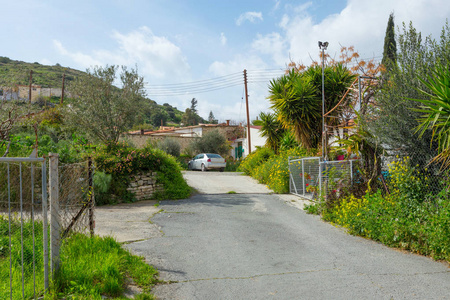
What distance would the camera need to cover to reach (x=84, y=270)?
4238mm

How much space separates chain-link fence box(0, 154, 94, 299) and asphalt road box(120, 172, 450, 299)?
4.24 feet

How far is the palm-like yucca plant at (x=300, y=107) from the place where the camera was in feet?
51.5

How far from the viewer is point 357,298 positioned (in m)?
4.15

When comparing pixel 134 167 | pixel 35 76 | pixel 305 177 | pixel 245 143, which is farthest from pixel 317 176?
pixel 35 76

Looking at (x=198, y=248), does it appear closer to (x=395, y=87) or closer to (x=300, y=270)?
(x=300, y=270)

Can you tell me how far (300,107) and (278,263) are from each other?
1109 cm

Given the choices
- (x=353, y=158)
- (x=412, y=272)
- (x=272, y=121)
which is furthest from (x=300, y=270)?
(x=272, y=121)

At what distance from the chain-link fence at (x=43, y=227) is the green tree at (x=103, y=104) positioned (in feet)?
20.6

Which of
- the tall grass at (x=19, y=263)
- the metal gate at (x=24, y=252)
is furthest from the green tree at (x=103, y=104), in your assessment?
the tall grass at (x=19, y=263)

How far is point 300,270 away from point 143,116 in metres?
11.2

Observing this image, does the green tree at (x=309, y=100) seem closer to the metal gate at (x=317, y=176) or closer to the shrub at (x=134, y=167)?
the metal gate at (x=317, y=176)

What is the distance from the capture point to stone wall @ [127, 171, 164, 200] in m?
12.5

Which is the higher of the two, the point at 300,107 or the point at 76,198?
the point at 300,107

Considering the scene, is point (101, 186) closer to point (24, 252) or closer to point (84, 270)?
point (24, 252)
